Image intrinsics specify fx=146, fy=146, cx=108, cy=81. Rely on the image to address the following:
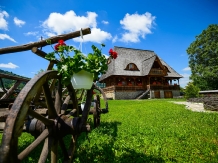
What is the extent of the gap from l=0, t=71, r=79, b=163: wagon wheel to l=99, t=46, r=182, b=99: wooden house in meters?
22.7

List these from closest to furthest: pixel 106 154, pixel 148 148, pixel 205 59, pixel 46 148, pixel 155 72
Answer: pixel 46 148, pixel 106 154, pixel 148 148, pixel 155 72, pixel 205 59

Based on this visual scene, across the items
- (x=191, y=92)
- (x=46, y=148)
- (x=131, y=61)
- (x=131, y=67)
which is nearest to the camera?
(x=46, y=148)

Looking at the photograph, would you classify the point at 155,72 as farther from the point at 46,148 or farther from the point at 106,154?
the point at 46,148

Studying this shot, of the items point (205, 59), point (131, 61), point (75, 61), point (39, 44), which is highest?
point (205, 59)

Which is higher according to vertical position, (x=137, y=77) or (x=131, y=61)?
(x=131, y=61)

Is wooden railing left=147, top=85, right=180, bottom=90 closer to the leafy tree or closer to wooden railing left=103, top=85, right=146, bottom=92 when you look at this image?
wooden railing left=103, top=85, right=146, bottom=92

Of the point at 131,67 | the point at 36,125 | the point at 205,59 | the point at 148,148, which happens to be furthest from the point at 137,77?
the point at 36,125

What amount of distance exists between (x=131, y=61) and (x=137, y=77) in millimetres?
3316

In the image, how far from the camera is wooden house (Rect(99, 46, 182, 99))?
25.7m

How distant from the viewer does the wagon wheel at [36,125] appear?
1.08 meters

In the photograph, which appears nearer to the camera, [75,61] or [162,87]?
[75,61]

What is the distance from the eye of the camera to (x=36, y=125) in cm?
192

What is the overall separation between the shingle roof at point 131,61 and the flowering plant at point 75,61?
22.5 metres

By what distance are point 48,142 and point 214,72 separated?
40232 millimetres
